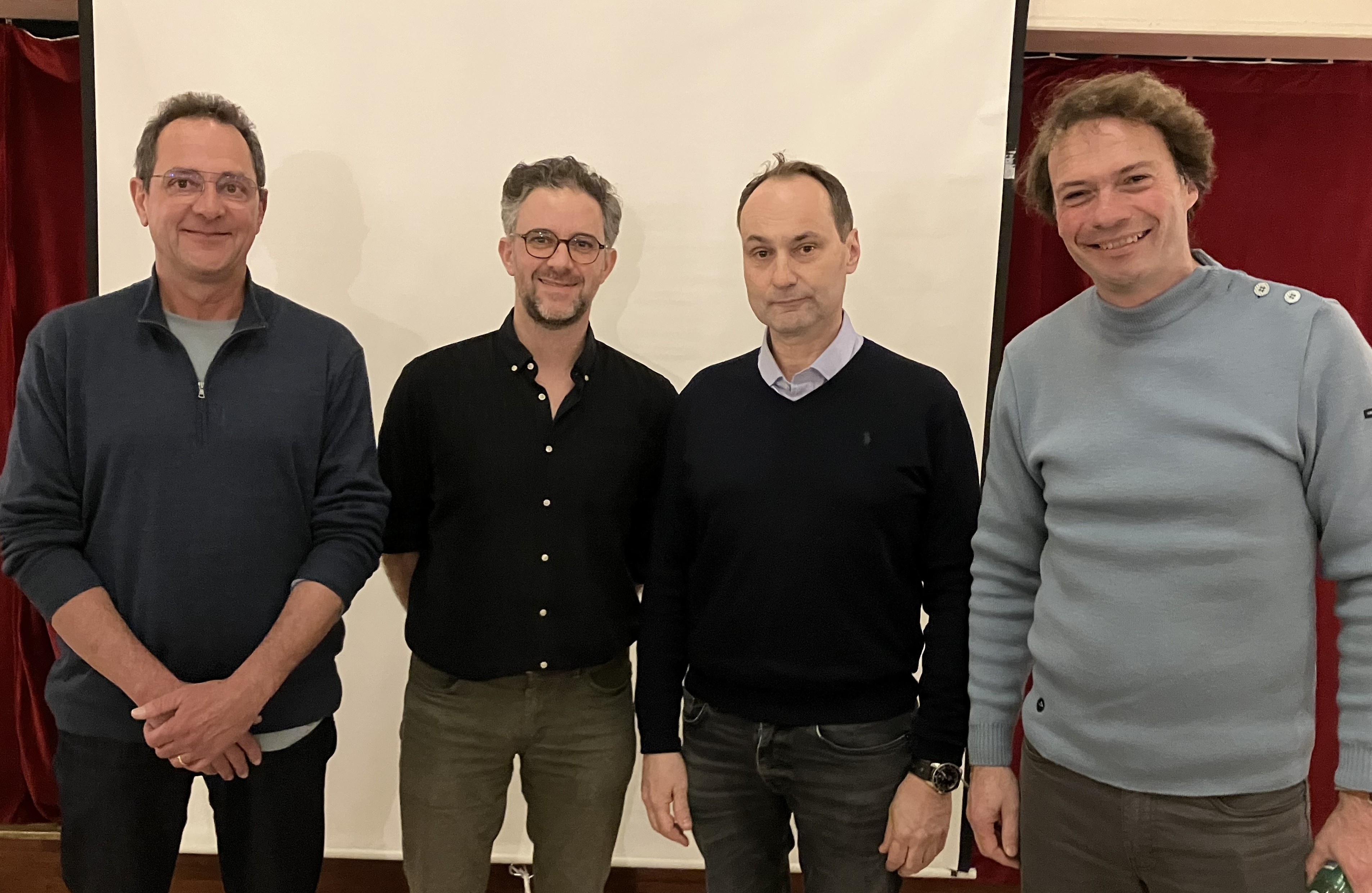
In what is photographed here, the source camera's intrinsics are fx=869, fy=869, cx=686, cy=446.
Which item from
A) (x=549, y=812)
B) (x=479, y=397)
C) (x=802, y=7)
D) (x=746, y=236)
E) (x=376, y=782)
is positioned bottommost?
(x=376, y=782)

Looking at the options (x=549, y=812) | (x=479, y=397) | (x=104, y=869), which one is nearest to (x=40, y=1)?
(x=479, y=397)

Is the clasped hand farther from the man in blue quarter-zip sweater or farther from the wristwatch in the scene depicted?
the wristwatch

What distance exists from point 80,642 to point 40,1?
1.92 metres

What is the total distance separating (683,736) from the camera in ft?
5.28

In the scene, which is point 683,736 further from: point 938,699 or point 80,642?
point 80,642

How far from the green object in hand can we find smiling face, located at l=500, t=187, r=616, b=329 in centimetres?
145

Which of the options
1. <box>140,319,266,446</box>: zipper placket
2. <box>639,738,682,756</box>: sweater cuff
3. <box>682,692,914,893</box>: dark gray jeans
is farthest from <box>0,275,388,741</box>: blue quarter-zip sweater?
<box>682,692,914,893</box>: dark gray jeans

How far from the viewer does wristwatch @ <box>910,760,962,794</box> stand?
1424mm

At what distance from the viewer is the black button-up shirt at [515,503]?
165 cm

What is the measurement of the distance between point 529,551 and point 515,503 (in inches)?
3.8

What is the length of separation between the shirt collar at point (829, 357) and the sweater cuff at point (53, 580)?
3.89 ft

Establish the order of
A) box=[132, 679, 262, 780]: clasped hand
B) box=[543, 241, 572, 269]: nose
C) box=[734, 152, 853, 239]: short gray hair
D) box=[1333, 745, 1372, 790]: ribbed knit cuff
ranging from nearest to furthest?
box=[1333, 745, 1372, 790]: ribbed knit cuff → box=[132, 679, 262, 780]: clasped hand → box=[734, 152, 853, 239]: short gray hair → box=[543, 241, 572, 269]: nose

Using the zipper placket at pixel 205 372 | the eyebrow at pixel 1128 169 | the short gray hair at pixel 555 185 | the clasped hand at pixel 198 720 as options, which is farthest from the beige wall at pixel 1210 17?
the clasped hand at pixel 198 720

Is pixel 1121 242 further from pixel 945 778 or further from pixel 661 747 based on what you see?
pixel 661 747
